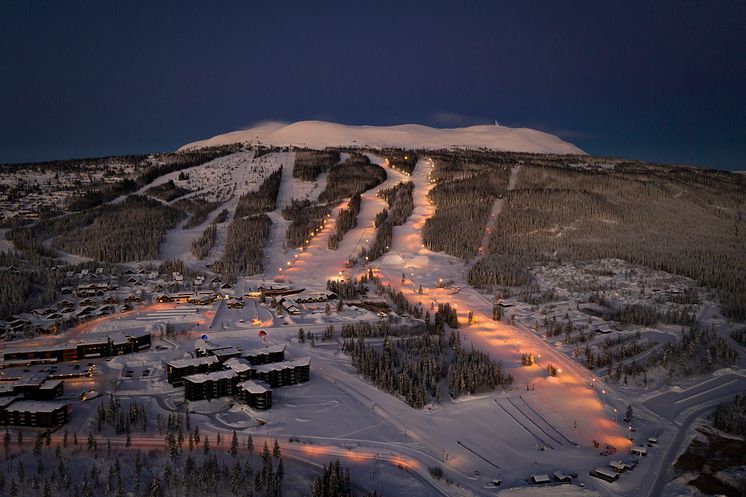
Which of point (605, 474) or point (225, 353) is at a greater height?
point (225, 353)

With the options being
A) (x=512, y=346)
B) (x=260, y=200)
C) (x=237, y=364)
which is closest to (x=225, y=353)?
(x=237, y=364)

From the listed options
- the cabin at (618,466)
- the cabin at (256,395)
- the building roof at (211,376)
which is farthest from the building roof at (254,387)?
the cabin at (618,466)

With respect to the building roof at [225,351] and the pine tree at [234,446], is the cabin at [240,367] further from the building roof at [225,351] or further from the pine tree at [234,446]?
the pine tree at [234,446]

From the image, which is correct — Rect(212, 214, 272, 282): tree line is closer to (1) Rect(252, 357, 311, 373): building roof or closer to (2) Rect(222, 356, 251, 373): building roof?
(2) Rect(222, 356, 251, 373): building roof

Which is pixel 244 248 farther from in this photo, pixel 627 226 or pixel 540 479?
pixel 540 479

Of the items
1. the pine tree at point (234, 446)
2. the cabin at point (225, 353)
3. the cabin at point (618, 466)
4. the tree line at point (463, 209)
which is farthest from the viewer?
the tree line at point (463, 209)

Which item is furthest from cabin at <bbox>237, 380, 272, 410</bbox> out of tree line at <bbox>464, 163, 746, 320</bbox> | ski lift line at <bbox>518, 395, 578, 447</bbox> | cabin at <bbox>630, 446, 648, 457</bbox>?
tree line at <bbox>464, 163, 746, 320</bbox>
